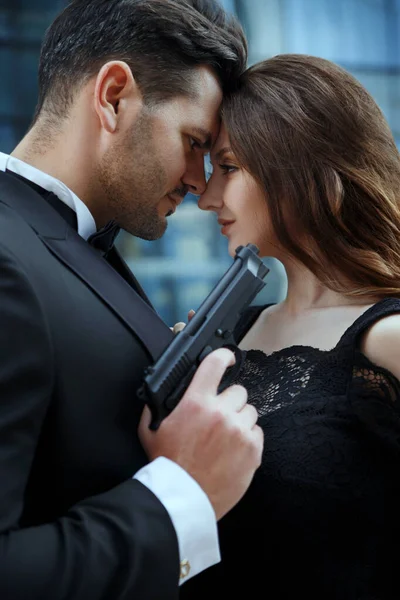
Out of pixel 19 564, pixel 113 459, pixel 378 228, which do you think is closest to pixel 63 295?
pixel 113 459

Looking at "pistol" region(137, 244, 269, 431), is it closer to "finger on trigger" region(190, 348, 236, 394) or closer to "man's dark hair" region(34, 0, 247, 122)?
"finger on trigger" region(190, 348, 236, 394)

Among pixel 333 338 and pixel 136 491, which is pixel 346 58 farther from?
pixel 136 491

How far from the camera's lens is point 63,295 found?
1.08 metres

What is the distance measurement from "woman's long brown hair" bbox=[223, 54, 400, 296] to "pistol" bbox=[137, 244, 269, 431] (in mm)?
354

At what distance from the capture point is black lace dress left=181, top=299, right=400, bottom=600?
137 cm

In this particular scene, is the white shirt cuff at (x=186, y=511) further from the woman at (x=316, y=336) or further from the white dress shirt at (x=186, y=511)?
the woman at (x=316, y=336)

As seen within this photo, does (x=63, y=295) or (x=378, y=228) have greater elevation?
(x=63, y=295)

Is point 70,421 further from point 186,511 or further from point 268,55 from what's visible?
point 268,55

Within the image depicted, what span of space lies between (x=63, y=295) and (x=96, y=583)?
0.40 meters

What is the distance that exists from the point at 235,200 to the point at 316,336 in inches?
14.1

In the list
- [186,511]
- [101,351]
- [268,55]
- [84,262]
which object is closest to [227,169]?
[84,262]

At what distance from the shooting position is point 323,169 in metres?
1.64

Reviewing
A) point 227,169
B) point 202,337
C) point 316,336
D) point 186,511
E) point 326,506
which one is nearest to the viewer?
point 186,511

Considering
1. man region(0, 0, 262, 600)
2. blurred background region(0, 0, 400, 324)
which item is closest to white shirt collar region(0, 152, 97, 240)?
man region(0, 0, 262, 600)
